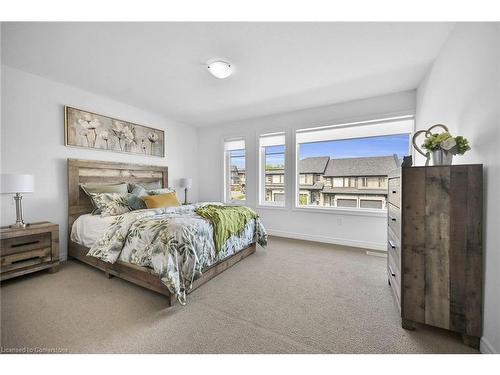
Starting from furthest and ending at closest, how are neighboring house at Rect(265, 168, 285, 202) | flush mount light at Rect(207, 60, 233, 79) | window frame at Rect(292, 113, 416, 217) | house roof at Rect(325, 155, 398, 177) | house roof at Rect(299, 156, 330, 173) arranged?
neighboring house at Rect(265, 168, 285, 202), house roof at Rect(299, 156, 330, 173), house roof at Rect(325, 155, 398, 177), window frame at Rect(292, 113, 416, 217), flush mount light at Rect(207, 60, 233, 79)

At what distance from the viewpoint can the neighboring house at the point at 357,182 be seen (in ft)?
11.0

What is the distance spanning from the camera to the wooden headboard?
2871 mm

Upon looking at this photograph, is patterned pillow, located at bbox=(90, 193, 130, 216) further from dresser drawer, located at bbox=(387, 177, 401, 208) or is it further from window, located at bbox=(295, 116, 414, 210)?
dresser drawer, located at bbox=(387, 177, 401, 208)

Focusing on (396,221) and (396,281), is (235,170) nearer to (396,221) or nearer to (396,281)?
(396,221)

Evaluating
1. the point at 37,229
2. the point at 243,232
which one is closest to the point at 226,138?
the point at 243,232

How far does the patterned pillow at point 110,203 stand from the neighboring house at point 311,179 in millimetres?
2939

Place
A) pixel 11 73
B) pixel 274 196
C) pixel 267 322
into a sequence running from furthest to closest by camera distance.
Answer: pixel 274 196, pixel 11 73, pixel 267 322

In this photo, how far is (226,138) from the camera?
461 cm

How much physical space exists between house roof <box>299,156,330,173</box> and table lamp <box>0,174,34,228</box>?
12.5 feet

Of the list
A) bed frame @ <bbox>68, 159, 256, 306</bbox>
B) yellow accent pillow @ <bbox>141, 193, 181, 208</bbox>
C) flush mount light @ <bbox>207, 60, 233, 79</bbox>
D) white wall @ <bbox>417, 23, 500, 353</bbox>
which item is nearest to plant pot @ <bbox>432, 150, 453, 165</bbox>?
white wall @ <bbox>417, 23, 500, 353</bbox>

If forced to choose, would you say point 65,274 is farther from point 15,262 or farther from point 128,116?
point 128,116

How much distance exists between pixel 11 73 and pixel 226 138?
316 cm

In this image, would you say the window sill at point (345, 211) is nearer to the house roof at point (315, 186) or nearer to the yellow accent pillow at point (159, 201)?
the house roof at point (315, 186)
